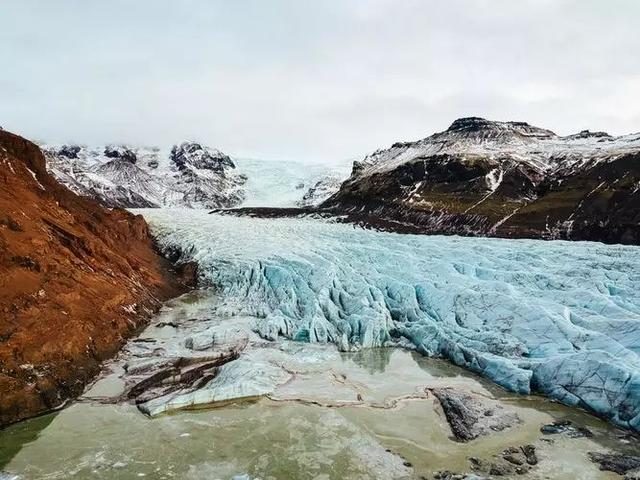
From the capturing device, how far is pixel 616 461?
10242mm

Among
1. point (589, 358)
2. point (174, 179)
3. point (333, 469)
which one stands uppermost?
point (174, 179)

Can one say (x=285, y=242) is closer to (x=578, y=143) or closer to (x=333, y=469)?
(x=333, y=469)

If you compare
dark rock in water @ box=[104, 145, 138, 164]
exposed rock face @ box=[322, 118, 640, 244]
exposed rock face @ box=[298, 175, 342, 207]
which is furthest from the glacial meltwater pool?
dark rock in water @ box=[104, 145, 138, 164]

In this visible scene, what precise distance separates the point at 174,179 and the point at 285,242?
15142cm

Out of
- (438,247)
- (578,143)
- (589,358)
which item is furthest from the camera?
(578,143)

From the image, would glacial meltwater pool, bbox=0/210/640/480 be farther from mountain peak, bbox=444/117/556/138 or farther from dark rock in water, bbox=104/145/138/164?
dark rock in water, bbox=104/145/138/164

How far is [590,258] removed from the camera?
83.5 feet

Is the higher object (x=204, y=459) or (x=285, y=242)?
(x=285, y=242)

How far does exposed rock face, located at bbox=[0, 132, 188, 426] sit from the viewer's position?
40.2ft

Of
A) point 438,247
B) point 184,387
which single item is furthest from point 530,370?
point 438,247

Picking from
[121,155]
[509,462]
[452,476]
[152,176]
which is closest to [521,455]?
[509,462]

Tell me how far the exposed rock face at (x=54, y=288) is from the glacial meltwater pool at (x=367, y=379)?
732 mm

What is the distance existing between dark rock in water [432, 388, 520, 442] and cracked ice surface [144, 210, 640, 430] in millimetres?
1789

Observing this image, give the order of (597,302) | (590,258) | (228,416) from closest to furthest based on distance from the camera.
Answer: (228,416)
(597,302)
(590,258)
